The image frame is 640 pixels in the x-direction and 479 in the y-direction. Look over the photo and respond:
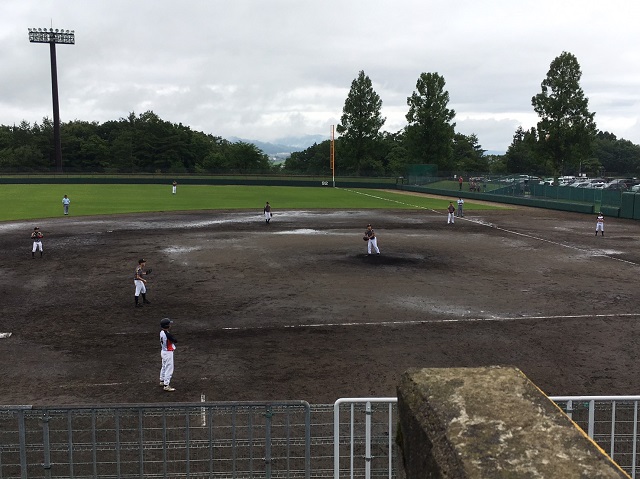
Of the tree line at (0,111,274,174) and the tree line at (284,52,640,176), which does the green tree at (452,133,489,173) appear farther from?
the tree line at (0,111,274,174)

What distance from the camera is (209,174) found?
102 metres

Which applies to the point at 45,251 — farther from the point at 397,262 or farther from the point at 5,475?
the point at 5,475

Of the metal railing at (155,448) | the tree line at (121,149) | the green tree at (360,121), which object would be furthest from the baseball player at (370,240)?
the tree line at (121,149)

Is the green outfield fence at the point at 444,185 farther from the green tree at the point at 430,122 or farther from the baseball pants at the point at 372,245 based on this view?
the baseball pants at the point at 372,245

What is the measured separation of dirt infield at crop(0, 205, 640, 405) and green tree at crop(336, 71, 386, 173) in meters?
80.0

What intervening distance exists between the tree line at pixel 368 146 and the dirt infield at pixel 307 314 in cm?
5131

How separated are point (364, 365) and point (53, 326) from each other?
8601 millimetres

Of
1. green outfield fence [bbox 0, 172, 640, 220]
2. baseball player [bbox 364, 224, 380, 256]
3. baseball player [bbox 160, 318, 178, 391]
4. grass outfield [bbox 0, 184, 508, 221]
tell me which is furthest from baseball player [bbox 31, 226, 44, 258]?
green outfield fence [bbox 0, 172, 640, 220]

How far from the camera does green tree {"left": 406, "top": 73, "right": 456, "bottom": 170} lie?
94.9 meters

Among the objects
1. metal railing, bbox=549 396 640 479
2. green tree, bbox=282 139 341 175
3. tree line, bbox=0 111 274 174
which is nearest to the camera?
metal railing, bbox=549 396 640 479

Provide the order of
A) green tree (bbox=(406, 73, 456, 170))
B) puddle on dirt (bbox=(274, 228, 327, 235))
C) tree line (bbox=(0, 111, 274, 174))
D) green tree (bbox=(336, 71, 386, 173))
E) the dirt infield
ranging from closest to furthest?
the dirt infield, puddle on dirt (bbox=(274, 228, 327, 235)), green tree (bbox=(406, 73, 456, 170)), green tree (bbox=(336, 71, 386, 173)), tree line (bbox=(0, 111, 274, 174))

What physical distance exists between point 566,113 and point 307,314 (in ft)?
238

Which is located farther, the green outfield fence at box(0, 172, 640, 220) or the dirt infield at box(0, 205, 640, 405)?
the green outfield fence at box(0, 172, 640, 220)

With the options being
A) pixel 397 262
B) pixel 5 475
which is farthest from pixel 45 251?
pixel 5 475
